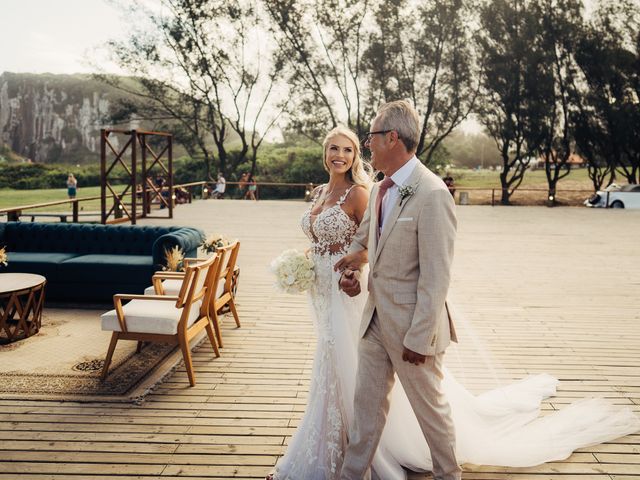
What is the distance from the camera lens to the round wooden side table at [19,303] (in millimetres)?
4988

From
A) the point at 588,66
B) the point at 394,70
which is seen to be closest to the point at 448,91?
the point at 394,70

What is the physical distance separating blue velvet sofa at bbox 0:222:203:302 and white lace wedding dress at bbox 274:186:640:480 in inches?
143

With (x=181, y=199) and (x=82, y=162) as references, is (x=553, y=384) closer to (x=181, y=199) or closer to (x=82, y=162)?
(x=181, y=199)

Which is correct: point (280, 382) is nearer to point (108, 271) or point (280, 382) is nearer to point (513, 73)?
point (108, 271)

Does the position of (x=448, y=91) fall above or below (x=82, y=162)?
above

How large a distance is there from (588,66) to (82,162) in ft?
216

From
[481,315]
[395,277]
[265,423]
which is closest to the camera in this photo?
[395,277]

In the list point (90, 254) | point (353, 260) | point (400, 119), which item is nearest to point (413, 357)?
point (353, 260)

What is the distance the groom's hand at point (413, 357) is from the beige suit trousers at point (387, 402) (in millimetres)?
54

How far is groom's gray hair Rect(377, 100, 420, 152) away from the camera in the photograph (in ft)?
7.36

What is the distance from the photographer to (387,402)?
246 centimetres

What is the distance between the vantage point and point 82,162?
7650 cm

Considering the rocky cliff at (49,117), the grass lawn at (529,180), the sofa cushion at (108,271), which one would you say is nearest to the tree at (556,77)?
the grass lawn at (529,180)

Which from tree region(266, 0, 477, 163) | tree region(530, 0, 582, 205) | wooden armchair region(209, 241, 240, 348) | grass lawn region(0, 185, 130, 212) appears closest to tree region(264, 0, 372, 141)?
tree region(266, 0, 477, 163)
